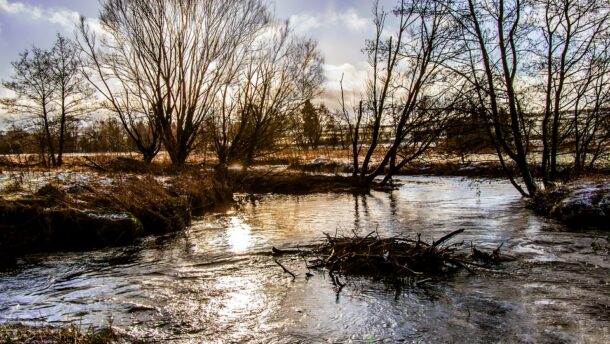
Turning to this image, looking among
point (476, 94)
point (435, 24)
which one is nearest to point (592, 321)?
point (476, 94)

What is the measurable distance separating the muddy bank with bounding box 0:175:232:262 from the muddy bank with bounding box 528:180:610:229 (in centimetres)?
1017

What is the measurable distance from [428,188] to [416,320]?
1601 centimetres

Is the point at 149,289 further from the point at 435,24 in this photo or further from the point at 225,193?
the point at 435,24

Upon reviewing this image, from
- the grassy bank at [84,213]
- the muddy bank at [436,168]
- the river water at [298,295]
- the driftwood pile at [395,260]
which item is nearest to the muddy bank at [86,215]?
the grassy bank at [84,213]

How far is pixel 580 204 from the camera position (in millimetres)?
10328

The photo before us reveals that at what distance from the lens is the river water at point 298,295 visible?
465 cm

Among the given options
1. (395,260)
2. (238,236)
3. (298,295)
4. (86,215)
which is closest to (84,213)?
(86,215)

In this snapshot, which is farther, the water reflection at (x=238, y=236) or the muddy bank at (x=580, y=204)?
the muddy bank at (x=580, y=204)

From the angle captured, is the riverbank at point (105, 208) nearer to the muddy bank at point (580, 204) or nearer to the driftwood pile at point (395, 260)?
the muddy bank at point (580, 204)

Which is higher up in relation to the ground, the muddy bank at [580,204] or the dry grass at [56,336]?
the muddy bank at [580,204]

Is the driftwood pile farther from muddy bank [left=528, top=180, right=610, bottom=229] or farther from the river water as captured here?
muddy bank [left=528, top=180, right=610, bottom=229]

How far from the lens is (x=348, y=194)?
63.7 feet

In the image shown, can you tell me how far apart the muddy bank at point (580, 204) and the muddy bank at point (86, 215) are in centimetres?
1017

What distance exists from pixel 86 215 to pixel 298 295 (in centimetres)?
628
